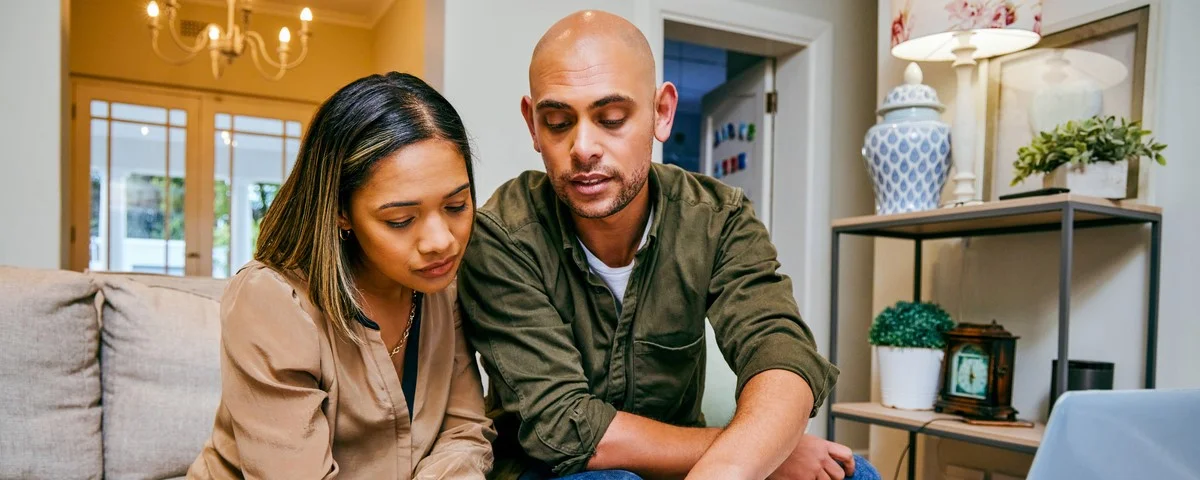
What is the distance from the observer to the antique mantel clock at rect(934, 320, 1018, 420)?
7.09 feet

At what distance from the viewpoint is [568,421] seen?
1145 mm

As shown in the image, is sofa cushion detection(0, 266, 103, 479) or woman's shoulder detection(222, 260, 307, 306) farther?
sofa cushion detection(0, 266, 103, 479)

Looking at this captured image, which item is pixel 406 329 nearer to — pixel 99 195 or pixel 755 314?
pixel 755 314

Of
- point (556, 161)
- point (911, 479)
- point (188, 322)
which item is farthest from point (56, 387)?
point (911, 479)

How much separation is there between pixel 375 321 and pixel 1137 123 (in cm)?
185

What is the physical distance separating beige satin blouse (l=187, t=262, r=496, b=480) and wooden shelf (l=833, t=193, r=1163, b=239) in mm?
1396

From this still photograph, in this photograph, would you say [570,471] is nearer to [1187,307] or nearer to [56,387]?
[56,387]

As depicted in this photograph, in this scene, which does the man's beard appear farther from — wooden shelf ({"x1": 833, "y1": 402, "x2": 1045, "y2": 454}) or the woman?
wooden shelf ({"x1": 833, "y1": 402, "x2": 1045, "y2": 454})

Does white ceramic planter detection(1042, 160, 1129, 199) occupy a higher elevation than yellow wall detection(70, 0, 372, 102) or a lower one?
lower

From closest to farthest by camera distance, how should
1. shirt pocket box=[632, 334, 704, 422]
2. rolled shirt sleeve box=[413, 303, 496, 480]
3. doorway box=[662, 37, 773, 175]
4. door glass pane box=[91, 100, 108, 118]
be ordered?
rolled shirt sleeve box=[413, 303, 496, 480]
shirt pocket box=[632, 334, 704, 422]
door glass pane box=[91, 100, 108, 118]
doorway box=[662, 37, 773, 175]

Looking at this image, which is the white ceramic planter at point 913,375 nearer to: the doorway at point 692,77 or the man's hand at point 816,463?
the man's hand at point 816,463

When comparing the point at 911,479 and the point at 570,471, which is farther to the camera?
the point at 911,479

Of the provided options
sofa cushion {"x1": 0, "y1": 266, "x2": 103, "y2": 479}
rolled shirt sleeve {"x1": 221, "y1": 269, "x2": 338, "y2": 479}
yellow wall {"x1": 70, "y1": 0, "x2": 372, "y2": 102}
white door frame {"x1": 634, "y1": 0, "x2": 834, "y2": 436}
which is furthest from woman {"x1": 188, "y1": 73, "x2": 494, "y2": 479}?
yellow wall {"x1": 70, "y1": 0, "x2": 372, "y2": 102}

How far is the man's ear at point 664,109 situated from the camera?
4.43ft
